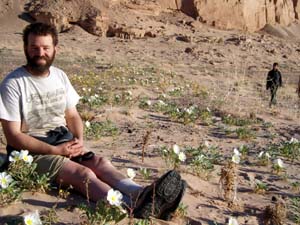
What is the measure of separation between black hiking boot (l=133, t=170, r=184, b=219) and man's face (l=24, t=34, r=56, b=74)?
123 cm

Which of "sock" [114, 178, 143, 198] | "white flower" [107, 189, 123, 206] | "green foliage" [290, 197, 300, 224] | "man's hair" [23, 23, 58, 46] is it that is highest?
"man's hair" [23, 23, 58, 46]

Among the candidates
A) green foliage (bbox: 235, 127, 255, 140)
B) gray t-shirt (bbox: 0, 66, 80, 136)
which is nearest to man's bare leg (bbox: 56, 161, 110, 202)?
gray t-shirt (bbox: 0, 66, 80, 136)

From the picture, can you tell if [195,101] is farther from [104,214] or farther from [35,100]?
[104,214]

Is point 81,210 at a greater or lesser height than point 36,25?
lesser

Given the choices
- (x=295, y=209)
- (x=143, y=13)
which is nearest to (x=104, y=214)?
(x=295, y=209)

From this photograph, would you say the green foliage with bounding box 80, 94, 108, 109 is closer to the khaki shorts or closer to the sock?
the khaki shorts

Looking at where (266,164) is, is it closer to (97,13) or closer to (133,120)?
(133,120)

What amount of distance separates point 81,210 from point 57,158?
510 mm

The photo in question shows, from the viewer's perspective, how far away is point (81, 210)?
3.38m

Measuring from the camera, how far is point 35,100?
396cm

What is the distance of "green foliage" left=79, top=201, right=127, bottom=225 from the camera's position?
3.06 metres

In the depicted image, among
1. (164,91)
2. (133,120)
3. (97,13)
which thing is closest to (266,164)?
(133,120)

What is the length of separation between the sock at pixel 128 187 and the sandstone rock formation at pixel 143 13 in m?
22.6

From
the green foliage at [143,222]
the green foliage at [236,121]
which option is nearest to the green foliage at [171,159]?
the green foliage at [143,222]
